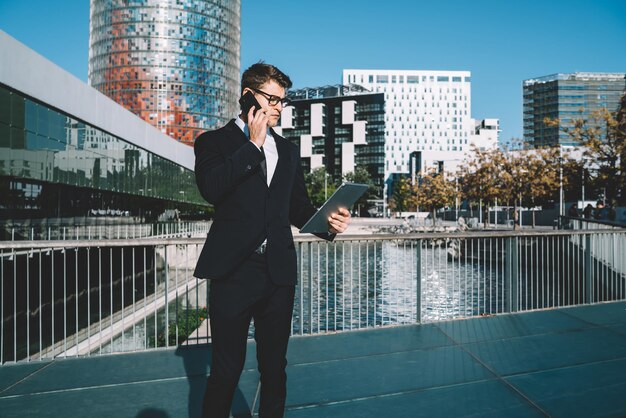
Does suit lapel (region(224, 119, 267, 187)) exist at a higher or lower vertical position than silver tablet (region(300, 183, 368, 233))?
higher

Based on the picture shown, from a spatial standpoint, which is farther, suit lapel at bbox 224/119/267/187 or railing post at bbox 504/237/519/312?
railing post at bbox 504/237/519/312

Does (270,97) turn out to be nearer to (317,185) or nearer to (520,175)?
(520,175)

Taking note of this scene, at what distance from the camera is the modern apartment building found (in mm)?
108875

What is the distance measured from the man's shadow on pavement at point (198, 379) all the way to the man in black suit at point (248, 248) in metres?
1.46

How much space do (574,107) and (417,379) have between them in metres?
172

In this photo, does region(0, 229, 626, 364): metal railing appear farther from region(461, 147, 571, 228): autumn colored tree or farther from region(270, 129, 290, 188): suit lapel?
region(461, 147, 571, 228): autumn colored tree

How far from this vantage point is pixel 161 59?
100 metres

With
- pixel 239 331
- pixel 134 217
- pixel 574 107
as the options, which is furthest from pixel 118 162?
pixel 574 107

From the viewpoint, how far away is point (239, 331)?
2.14 meters

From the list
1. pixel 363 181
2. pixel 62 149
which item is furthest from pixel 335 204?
pixel 363 181

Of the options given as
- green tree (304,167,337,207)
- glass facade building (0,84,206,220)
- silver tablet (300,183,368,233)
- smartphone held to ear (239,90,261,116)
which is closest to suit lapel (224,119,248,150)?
smartphone held to ear (239,90,261,116)

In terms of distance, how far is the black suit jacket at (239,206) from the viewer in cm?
202

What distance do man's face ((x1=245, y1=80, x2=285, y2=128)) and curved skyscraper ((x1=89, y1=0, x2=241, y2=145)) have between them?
10347 cm

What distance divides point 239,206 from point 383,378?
2749 mm
